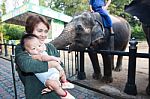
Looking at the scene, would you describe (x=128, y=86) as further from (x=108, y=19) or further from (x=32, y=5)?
(x=32, y=5)

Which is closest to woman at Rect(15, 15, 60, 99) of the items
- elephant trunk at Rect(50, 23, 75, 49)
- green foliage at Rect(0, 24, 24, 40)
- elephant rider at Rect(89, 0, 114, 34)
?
elephant trunk at Rect(50, 23, 75, 49)

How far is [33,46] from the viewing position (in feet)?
6.05

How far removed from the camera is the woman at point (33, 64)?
1788 mm

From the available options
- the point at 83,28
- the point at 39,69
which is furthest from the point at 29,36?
the point at 83,28

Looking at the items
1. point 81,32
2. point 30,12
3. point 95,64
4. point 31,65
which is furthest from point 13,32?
point 31,65

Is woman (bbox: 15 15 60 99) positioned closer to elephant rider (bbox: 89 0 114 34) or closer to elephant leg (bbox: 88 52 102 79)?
elephant rider (bbox: 89 0 114 34)

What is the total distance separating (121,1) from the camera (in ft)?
98.4

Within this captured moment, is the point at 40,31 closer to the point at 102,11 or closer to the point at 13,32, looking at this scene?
the point at 102,11

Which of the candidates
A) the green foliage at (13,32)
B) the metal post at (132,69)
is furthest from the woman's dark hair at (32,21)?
the green foliage at (13,32)

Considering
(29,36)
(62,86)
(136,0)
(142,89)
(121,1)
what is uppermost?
(121,1)

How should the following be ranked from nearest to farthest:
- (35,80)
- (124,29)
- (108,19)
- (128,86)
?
(35,80)
(128,86)
(108,19)
(124,29)

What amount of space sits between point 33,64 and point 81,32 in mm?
2971

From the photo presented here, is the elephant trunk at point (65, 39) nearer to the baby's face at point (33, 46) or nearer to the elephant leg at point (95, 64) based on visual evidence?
the elephant leg at point (95, 64)

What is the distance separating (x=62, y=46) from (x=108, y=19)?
1.26 metres
